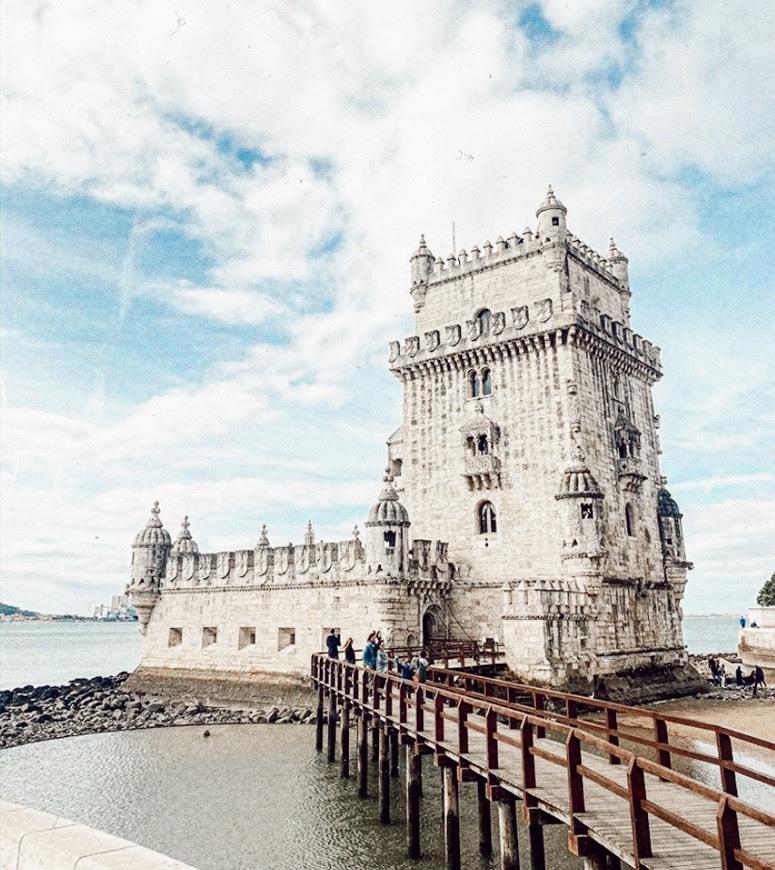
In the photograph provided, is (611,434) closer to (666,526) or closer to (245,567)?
(666,526)

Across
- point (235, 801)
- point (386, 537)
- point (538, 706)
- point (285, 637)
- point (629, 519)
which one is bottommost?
point (235, 801)

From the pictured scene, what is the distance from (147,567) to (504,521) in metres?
18.4

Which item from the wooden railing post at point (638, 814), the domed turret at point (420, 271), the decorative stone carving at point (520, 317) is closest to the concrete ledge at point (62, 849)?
the wooden railing post at point (638, 814)

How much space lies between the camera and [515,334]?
30.7 metres

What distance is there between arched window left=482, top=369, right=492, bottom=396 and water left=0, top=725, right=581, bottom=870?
50.7ft

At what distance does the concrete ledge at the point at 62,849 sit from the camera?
149 inches

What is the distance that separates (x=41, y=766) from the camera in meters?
21.8

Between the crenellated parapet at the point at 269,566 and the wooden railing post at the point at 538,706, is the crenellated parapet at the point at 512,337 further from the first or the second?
the wooden railing post at the point at 538,706

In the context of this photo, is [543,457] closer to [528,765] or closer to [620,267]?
[620,267]

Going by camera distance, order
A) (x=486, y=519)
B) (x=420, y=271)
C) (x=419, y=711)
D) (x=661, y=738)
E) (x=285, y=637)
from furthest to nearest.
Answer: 1. (x=420, y=271)
2. (x=285, y=637)
3. (x=486, y=519)
4. (x=419, y=711)
5. (x=661, y=738)

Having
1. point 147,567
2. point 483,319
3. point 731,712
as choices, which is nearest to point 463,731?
point 731,712

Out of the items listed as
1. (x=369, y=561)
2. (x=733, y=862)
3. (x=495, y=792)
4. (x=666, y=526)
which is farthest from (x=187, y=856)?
(x=666, y=526)

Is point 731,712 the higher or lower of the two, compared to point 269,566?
lower

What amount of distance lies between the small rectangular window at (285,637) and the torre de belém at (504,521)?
9cm
